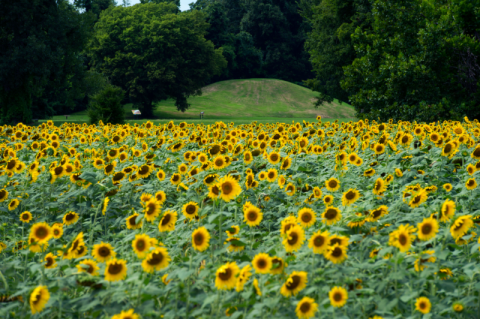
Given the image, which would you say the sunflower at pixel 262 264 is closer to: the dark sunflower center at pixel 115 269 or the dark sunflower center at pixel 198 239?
the dark sunflower center at pixel 198 239

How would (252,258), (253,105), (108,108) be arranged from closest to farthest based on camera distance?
1. (252,258)
2. (108,108)
3. (253,105)

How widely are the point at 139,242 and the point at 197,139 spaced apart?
4.40 meters

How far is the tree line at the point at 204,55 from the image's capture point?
16.2 meters

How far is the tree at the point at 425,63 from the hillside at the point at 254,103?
3399 centimetres

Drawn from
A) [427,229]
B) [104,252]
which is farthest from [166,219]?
[427,229]

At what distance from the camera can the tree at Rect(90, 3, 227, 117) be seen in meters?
50.1

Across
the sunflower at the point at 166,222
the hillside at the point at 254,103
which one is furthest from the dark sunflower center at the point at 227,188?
the hillside at the point at 254,103

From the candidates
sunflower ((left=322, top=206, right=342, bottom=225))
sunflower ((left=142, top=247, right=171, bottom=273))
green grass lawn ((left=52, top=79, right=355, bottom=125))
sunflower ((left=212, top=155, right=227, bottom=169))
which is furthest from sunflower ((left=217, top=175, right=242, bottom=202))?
green grass lawn ((left=52, top=79, right=355, bottom=125))

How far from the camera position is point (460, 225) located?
8.46 ft

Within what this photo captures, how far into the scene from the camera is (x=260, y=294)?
7.59 ft

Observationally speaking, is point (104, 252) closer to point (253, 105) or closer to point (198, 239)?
point (198, 239)

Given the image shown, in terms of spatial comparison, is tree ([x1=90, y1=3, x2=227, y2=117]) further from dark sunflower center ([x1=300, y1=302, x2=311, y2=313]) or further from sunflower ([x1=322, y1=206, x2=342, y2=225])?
dark sunflower center ([x1=300, y1=302, x2=311, y2=313])

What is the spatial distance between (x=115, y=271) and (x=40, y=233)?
83 cm

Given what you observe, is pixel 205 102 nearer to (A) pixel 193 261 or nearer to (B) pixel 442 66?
(B) pixel 442 66
